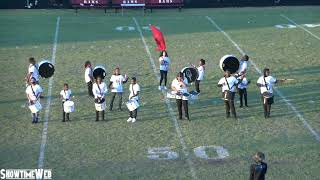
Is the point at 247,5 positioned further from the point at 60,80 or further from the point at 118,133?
the point at 118,133

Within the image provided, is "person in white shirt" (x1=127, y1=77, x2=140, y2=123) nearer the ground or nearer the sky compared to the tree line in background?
nearer the ground


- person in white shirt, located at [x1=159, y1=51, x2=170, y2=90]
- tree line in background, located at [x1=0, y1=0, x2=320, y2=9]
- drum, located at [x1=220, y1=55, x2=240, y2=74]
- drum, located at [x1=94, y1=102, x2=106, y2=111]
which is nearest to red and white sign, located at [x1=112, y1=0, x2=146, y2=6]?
tree line in background, located at [x1=0, y1=0, x2=320, y2=9]

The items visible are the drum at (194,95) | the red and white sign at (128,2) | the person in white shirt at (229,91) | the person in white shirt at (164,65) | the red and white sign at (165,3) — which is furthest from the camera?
the red and white sign at (165,3)

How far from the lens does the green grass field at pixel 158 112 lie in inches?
542

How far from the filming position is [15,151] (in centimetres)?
1452

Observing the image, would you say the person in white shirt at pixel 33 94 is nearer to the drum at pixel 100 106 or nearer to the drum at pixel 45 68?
the drum at pixel 100 106

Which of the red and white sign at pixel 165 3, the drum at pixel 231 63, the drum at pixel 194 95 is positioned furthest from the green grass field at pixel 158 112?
the red and white sign at pixel 165 3

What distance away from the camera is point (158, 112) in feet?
57.3

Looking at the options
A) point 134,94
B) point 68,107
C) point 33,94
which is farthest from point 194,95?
point 33,94

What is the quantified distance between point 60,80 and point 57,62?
2.68 m

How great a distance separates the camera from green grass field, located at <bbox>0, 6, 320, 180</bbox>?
13758mm

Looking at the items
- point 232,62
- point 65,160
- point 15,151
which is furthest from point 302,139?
point 15,151

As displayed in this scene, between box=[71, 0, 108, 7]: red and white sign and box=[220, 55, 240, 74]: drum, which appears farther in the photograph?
box=[71, 0, 108, 7]: red and white sign

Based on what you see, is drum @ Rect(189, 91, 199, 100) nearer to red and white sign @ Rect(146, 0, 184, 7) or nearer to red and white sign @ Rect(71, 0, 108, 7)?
red and white sign @ Rect(146, 0, 184, 7)
